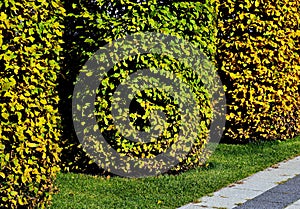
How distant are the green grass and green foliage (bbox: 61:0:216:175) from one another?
33 cm

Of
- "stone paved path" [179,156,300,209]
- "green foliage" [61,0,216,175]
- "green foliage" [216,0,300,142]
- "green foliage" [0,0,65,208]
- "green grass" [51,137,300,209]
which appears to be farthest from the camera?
"green foliage" [216,0,300,142]

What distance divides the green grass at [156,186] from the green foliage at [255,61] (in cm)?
99

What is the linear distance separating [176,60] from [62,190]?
6.62ft

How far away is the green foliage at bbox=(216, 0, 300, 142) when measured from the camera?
27.6ft

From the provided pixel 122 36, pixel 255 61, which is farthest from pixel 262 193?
pixel 255 61

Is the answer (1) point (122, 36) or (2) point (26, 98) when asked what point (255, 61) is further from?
(2) point (26, 98)

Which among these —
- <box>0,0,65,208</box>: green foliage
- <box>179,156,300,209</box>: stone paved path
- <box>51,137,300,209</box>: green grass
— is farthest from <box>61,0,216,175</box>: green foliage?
<box>0,0,65,208</box>: green foliage

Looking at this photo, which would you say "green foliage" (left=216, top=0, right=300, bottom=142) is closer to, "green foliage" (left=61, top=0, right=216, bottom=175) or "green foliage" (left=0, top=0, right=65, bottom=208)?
"green foliage" (left=61, top=0, right=216, bottom=175)

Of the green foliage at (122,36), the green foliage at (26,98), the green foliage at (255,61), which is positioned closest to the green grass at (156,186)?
the green foliage at (122,36)

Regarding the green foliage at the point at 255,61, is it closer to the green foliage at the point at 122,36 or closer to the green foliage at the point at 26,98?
the green foliage at the point at 122,36

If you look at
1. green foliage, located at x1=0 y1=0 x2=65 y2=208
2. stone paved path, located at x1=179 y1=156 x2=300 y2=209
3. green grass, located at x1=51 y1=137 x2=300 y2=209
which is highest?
green foliage, located at x1=0 y1=0 x2=65 y2=208

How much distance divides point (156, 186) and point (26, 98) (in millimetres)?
2084

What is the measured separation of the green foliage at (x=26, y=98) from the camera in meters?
4.59

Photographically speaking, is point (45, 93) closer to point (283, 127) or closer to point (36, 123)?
point (36, 123)
